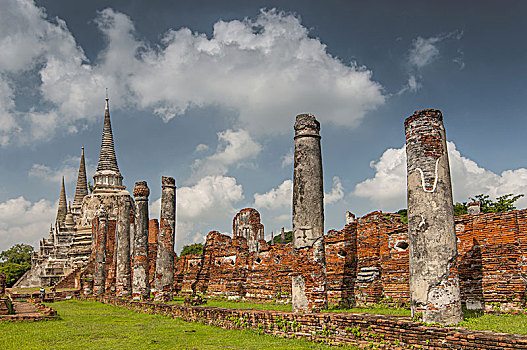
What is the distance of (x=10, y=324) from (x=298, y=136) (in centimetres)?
928

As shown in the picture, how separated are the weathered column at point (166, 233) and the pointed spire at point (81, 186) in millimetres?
48991

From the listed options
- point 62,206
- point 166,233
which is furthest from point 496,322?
point 62,206

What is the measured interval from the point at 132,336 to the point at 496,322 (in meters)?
7.37

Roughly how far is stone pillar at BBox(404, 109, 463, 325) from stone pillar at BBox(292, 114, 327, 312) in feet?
8.03

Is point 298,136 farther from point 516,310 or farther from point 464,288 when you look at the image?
point 516,310

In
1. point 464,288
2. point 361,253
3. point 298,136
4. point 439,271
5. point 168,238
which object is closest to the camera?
point 439,271

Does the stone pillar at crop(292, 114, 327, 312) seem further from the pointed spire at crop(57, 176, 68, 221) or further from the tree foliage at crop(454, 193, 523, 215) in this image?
the pointed spire at crop(57, 176, 68, 221)

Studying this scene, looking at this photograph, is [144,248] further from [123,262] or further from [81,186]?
[81,186]

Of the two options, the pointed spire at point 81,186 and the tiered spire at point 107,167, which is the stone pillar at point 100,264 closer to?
the tiered spire at point 107,167

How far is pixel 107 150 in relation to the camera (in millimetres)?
58438

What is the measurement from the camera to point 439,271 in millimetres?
8172

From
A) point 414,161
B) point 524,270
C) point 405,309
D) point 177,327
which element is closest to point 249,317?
point 177,327

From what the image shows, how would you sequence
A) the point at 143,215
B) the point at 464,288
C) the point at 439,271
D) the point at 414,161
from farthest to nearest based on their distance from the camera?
the point at 143,215, the point at 464,288, the point at 414,161, the point at 439,271

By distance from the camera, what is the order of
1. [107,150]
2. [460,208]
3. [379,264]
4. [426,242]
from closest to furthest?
[426,242]
[379,264]
[460,208]
[107,150]
